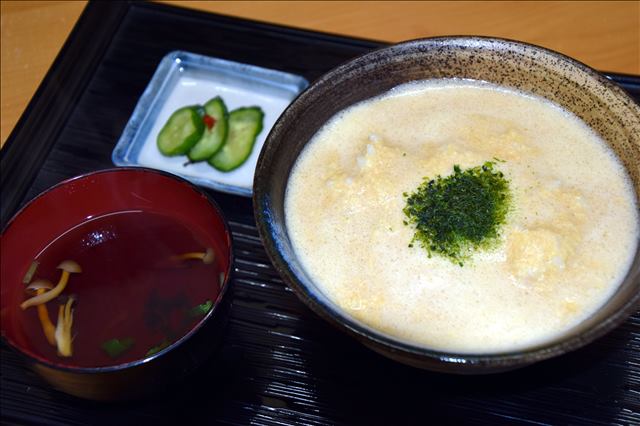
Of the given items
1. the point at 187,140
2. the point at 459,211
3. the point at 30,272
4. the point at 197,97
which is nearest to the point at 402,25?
the point at 197,97

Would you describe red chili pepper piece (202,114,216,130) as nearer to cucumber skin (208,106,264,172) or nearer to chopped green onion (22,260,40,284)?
cucumber skin (208,106,264,172)

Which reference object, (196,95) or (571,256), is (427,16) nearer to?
(196,95)

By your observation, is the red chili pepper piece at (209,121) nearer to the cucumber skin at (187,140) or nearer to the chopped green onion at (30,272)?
the cucumber skin at (187,140)

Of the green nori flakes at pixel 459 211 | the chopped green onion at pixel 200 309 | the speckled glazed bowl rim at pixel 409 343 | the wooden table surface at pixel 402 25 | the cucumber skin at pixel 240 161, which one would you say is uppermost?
the wooden table surface at pixel 402 25

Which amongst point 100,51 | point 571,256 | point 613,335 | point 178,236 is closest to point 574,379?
point 613,335

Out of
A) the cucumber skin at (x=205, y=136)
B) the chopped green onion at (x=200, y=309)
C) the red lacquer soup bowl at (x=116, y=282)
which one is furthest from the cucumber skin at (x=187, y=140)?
the chopped green onion at (x=200, y=309)

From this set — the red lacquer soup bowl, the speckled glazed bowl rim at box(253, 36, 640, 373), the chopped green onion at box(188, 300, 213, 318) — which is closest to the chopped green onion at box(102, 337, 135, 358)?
the red lacquer soup bowl
